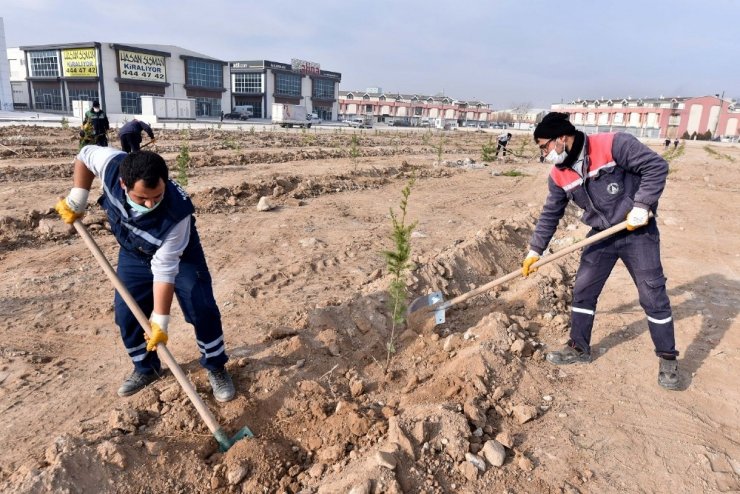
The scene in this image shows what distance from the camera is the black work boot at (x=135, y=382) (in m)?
3.20

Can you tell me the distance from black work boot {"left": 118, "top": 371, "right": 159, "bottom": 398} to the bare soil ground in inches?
3.9

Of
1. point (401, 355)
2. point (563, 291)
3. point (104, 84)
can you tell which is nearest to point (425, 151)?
point (563, 291)

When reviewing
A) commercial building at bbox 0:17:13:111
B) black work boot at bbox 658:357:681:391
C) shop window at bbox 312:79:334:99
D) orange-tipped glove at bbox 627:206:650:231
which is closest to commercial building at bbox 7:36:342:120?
commercial building at bbox 0:17:13:111

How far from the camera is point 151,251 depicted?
2.85m

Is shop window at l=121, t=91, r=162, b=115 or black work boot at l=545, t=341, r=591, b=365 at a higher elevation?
shop window at l=121, t=91, r=162, b=115

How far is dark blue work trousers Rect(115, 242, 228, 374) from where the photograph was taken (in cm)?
297

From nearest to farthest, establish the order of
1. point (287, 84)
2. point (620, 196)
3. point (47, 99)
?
1. point (620, 196)
2. point (47, 99)
3. point (287, 84)

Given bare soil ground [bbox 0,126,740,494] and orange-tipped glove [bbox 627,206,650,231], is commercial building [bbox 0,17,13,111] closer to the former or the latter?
bare soil ground [bbox 0,126,740,494]

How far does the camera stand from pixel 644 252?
3324 millimetres

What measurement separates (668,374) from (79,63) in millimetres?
49094

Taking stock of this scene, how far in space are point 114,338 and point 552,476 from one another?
339 centimetres

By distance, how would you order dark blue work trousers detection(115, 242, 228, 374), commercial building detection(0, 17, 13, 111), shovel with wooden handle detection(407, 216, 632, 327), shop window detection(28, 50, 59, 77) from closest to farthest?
dark blue work trousers detection(115, 242, 228, 374) → shovel with wooden handle detection(407, 216, 632, 327) → commercial building detection(0, 17, 13, 111) → shop window detection(28, 50, 59, 77)

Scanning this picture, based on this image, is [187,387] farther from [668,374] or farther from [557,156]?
[668,374]

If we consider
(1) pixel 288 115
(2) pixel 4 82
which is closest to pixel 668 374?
(1) pixel 288 115
